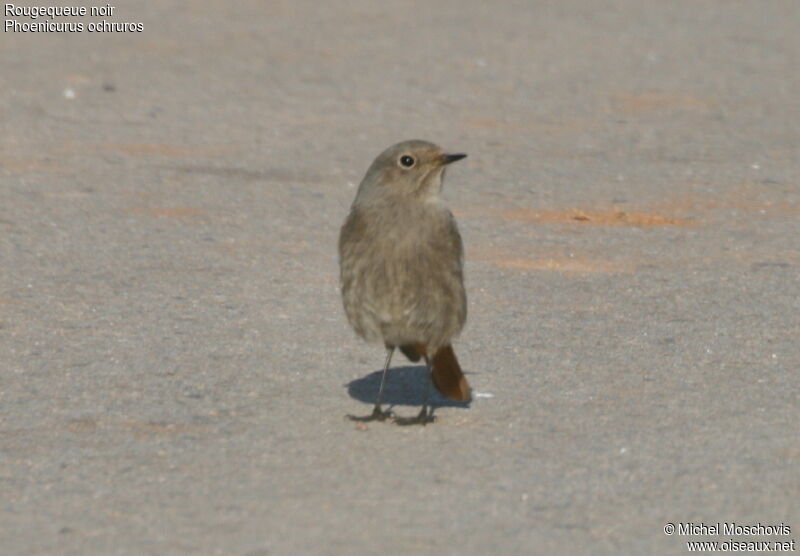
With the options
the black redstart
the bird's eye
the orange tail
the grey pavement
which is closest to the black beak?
the black redstart

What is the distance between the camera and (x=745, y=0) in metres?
21.4

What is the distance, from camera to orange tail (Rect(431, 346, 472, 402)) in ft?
23.3

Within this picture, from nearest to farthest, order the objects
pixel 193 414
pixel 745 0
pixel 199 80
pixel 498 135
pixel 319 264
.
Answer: pixel 193 414, pixel 319 264, pixel 498 135, pixel 199 80, pixel 745 0

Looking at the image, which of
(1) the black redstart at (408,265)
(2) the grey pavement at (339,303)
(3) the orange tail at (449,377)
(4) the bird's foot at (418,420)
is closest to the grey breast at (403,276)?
(1) the black redstart at (408,265)

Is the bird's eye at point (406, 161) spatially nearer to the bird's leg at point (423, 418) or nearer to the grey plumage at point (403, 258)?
the grey plumage at point (403, 258)

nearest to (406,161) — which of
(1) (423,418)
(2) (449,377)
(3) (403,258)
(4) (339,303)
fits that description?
(3) (403,258)

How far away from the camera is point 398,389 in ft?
25.1

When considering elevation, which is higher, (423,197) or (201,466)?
(423,197)

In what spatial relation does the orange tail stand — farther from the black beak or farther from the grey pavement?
the black beak

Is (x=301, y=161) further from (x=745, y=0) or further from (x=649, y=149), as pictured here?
(x=745, y=0)

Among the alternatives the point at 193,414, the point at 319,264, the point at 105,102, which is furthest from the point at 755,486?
the point at 105,102

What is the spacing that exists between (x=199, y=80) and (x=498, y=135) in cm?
342

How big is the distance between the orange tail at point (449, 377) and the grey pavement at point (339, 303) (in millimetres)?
103

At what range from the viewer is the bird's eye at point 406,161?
23.3 feet
